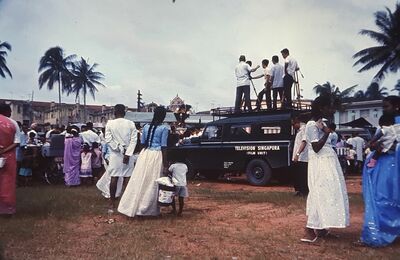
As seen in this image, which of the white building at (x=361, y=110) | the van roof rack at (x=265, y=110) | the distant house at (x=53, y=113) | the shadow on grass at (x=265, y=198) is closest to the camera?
the shadow on grass at (x=265, y=198)

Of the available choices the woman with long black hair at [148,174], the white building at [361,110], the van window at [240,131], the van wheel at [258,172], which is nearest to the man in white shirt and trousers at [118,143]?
the woman with long black hair at [148,174]

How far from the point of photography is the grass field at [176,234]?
187 inches

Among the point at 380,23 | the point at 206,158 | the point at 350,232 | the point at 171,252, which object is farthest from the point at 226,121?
the point at 380,23

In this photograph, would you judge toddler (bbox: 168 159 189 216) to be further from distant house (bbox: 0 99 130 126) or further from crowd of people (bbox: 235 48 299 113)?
distant house (bbox: 0 99 130 126)

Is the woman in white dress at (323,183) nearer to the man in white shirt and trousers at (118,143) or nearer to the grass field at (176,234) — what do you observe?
the grass field at (176,234)

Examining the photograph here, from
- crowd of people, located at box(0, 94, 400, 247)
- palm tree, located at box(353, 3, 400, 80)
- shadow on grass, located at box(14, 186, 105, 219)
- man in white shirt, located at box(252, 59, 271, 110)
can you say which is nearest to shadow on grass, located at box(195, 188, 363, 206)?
crowd of people, located at box(0, 94, 400, 247)

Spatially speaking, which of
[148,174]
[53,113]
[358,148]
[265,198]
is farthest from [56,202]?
[53,113]

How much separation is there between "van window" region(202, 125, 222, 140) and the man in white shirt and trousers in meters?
6.28

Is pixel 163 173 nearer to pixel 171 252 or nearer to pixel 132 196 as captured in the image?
pixel 132 196

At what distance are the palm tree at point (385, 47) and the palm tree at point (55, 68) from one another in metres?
38.1

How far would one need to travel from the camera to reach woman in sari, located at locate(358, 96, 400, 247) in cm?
519

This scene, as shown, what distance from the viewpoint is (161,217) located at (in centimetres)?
699

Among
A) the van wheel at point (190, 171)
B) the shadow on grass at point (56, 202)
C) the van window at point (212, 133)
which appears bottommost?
the shadow on grass at point (56, 202)

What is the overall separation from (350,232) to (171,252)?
2.67 meters
